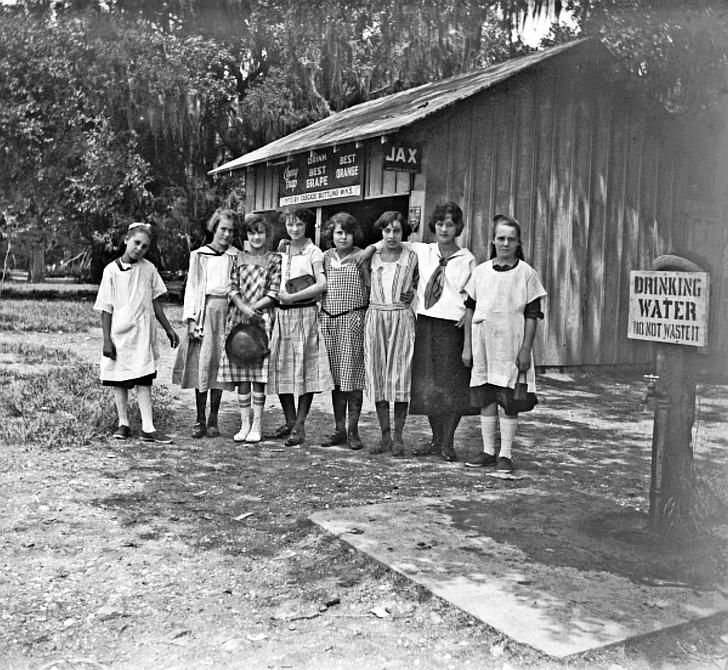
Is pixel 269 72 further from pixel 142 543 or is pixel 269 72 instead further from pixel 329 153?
pixel 142 543

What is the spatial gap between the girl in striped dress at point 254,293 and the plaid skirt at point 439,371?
1193 millimetres

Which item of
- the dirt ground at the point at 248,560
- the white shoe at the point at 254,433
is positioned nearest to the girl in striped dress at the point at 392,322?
the dirt ground at the point at 248,560

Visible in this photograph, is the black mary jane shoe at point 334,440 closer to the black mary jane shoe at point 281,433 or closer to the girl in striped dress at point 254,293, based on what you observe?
the black mary jane shoe at point 281,433

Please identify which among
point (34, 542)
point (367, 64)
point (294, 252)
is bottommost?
point (34, 542)

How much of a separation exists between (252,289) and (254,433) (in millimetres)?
1144

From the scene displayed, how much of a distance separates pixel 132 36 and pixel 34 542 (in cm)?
1927

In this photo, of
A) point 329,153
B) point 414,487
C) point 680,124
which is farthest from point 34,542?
point 680,124

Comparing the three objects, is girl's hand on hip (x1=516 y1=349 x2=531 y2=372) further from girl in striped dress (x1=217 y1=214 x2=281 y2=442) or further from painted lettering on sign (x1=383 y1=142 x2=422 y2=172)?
painted lettering on sign (x1=383 y1=142 x2=422 y2=172)

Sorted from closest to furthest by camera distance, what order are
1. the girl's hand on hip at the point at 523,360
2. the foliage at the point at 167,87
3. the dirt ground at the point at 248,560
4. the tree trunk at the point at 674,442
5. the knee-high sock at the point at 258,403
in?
the dirt ground at the point at 248,560 < the tree trunk at the point at 674,442 < the girl's hand on hip at the point at 523,360 < the knee-high sock at the point at 258,403 < the foliage at the point at 167,87

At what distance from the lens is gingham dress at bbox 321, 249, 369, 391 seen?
678 cm

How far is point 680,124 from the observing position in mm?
11727

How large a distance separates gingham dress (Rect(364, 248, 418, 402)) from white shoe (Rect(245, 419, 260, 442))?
1017 millimetres

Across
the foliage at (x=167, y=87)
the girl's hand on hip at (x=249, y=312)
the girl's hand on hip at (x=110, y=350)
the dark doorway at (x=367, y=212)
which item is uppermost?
the foliage at (x=167, y=87)

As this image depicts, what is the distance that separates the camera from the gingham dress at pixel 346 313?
6.78 metres
